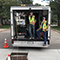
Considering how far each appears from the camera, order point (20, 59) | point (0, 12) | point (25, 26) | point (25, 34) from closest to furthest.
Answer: point (20, 59) < point (25, 34) < point (25, 26) < point (0, 12)

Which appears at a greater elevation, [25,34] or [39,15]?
[39,15]

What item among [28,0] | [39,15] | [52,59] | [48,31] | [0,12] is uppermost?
[28,0]

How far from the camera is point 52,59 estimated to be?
4.70 metres

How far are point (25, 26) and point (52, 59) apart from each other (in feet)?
15.5

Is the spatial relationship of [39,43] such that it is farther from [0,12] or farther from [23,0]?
[23,0]

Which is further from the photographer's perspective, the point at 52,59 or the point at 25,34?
the point at 25,34

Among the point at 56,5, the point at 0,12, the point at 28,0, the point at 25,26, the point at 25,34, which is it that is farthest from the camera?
the point at 28,0

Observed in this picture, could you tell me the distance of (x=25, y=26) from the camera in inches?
345

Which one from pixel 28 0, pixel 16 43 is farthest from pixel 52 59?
pixel 28 0

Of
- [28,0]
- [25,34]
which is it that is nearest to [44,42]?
[25,34]

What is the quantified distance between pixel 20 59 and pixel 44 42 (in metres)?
2.10

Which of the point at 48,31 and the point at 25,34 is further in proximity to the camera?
the point at 25,34

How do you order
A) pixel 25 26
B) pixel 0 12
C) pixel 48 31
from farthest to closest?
pixel 0 12 < pixel 25 26 < pixel 48 31

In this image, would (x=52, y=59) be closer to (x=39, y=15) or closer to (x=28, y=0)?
(x=39, y=15)
